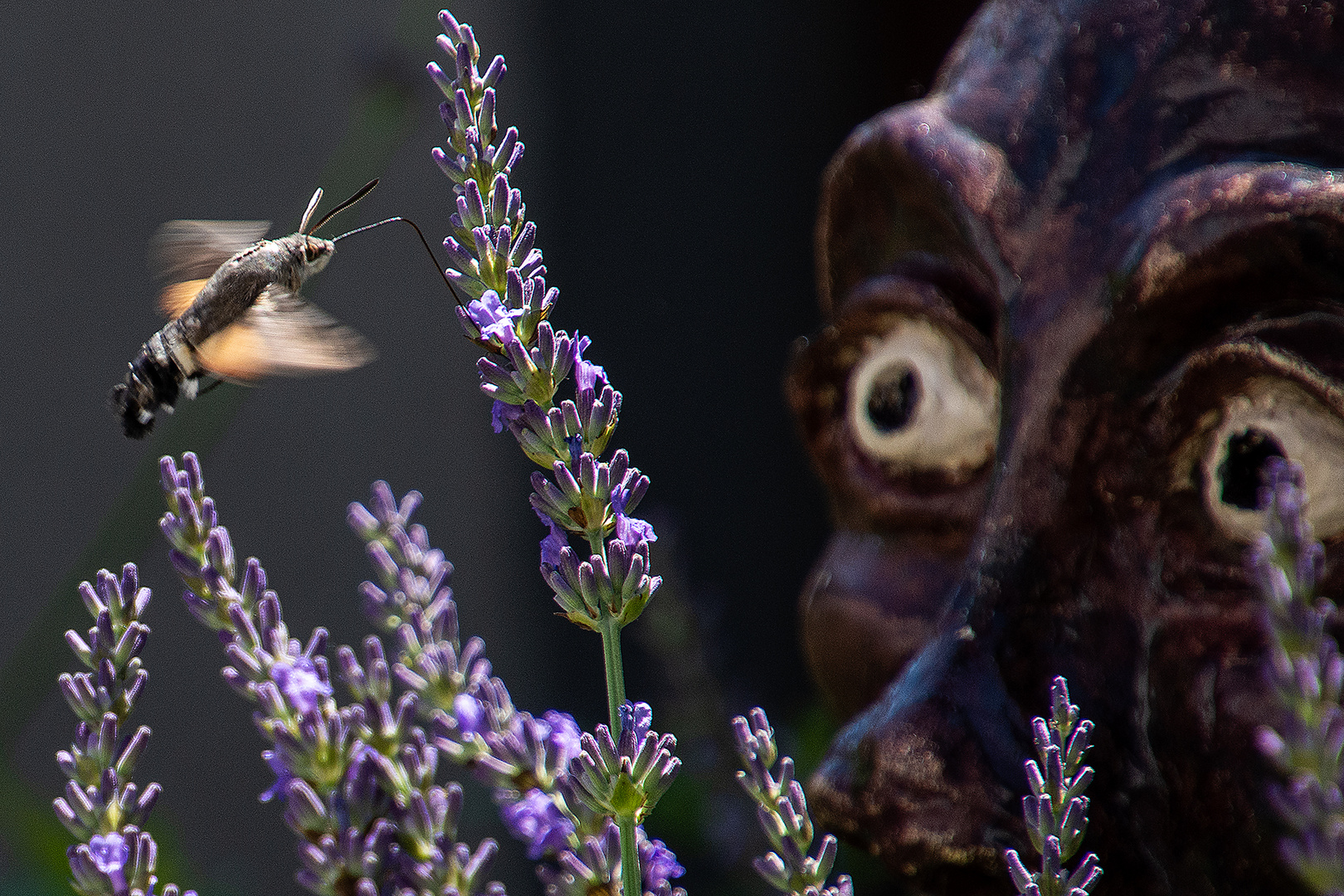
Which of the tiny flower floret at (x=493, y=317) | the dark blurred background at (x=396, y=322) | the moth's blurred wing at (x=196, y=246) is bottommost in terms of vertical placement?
the dark blurred background at (x=396, y=322)

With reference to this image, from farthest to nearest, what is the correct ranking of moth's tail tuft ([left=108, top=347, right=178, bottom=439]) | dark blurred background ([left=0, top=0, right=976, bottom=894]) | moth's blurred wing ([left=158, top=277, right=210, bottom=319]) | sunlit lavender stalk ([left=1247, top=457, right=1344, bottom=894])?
1. dark blurred background ([left=0, top=0, right=976, bottom=894])
2. moth's blurred wing ([left=158, top=277, right=210, bottom=319])
3. moth's tail tuft ([left=108, top=347, right=178, bottom=439])
4. sunlit lavender stalk ([left=1247, top=457, right=1344, bottom=894])

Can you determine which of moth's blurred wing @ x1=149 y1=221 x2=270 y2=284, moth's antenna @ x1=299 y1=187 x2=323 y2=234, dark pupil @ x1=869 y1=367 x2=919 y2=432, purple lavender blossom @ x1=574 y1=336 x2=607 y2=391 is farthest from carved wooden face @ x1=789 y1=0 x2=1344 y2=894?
moth's blurred wing @ x1=149 y1=221 x2=270 y2=284

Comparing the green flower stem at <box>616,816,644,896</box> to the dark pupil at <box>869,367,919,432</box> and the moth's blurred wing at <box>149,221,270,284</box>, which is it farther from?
the moth's blurred wing at <box>149,221,270,284</box>

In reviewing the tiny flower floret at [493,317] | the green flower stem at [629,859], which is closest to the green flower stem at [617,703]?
the green flower stem at [629,859]

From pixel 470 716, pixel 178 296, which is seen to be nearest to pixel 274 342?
pixel 178 296

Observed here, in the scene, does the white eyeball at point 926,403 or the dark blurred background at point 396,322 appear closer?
the white eyeball at point 926,403

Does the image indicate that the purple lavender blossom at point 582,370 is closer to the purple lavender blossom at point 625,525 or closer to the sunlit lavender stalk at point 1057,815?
the purple lavender blossom at point 625,525

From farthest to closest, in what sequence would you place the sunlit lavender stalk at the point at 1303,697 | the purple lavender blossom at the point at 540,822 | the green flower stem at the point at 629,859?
the purple lavender blossom at the point at 540,822, the green flower stem at the point at 629,859, the sunlit lavender stalk at the point at 1303,697

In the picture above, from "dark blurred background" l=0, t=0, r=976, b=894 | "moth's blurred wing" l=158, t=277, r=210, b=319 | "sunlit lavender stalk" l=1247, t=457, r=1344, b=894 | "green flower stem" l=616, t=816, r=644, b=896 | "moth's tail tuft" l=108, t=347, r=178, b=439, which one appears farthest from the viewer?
"dark blurred background" l=0, t=0, r=976, b=894
